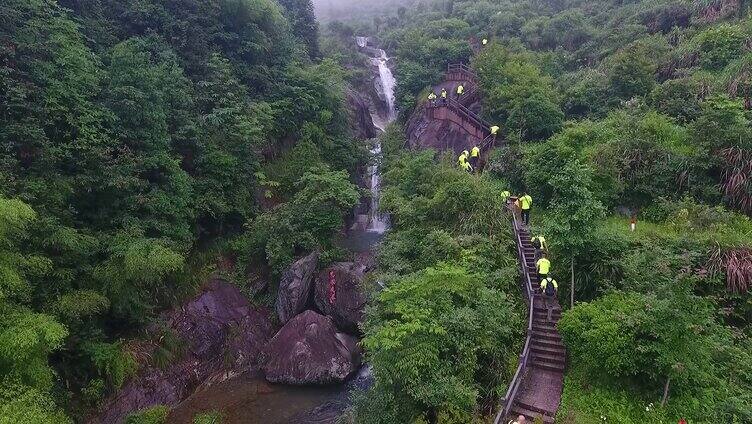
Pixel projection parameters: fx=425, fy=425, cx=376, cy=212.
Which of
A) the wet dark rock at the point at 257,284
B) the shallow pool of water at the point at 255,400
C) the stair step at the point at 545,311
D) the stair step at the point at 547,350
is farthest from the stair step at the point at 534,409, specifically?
the wet dark rock at the point at 257,284

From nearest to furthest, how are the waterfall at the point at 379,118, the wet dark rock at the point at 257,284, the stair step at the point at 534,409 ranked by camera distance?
1. the stair step at the point at 534,409
2. the wet dark rock at the point at 257,284
3. the waterfall at the point at 379,118

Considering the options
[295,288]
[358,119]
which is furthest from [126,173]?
[358,119]

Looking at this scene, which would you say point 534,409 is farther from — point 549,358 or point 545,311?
point 545,311

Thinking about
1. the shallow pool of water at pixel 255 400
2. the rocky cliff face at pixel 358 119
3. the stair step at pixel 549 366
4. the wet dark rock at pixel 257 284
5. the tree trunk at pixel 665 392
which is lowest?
the shallow pool of water at pixel 255 400

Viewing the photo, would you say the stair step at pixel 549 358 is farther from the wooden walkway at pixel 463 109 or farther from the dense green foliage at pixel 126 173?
the wooden walkway at pixel 463 109

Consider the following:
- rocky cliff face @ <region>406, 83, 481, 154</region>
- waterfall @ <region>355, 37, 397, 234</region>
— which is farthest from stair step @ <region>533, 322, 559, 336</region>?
rocky cliff face @ <region>406, 83, 481, 154</region>

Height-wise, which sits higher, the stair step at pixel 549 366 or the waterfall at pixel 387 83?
the stair step at pixel 549 366

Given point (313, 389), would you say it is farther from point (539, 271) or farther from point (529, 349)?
point (539, 271)

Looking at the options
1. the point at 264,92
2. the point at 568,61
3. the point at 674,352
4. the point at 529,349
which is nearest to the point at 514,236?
the point at 529,349
